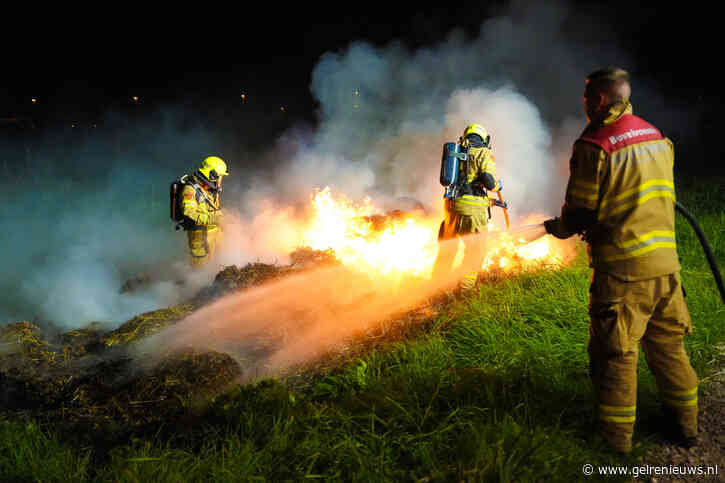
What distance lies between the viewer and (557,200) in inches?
488

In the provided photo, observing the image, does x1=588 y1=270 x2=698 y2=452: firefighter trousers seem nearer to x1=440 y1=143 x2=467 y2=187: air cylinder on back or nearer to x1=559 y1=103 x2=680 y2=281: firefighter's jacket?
x1=559 y1=103 x2=680 y2=281: firefighter's jacket

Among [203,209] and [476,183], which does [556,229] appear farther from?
[203,209]

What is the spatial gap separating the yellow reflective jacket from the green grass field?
2.07 meters

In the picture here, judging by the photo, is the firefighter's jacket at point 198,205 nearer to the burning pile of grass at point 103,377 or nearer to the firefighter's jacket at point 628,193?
the burning pile of grass at point 103,377

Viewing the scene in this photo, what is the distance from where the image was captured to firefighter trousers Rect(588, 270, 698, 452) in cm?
243

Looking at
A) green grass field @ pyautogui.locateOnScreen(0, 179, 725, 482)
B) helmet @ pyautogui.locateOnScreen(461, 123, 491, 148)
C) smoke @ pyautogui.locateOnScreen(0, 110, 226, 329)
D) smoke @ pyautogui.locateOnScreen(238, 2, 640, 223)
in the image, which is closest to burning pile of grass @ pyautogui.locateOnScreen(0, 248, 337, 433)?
green grass field @ pyautogui.locateOnScreen(0, 179, 725, 482)

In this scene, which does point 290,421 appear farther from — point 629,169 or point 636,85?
point 636,85

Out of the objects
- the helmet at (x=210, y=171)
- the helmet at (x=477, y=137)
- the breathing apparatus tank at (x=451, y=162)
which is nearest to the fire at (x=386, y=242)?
the breathing apparatus tank at (x=451, y=162)

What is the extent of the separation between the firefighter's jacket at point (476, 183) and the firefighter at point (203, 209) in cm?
380

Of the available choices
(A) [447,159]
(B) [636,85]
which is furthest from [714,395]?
(B) [636,85]

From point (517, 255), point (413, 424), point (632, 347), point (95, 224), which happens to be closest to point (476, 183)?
point (517, 255)

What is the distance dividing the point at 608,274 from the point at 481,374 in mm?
1223

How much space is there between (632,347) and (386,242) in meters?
6.27

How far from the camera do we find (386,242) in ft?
28.1
